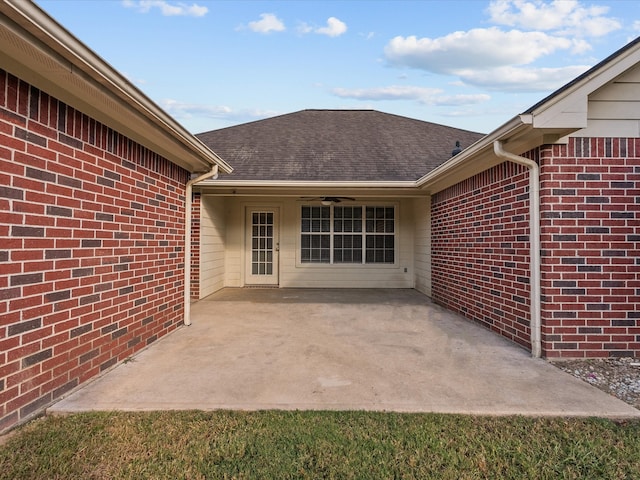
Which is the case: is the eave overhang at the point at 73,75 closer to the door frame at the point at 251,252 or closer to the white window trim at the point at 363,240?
the door frame at the point at 251,252

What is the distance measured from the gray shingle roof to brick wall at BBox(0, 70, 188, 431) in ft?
13.2

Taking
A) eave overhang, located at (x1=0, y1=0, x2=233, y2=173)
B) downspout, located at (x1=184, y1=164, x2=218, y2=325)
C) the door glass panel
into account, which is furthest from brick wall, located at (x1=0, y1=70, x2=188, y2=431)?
the door glass panel

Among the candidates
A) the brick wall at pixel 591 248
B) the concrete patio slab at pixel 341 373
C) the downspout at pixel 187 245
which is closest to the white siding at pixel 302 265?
the concrete patio slab at pixel 341 373

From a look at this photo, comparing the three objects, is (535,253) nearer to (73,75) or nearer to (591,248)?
(591,248)

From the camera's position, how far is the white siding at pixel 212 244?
7.66 metres

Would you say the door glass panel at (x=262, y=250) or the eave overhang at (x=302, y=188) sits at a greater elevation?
the eave overhang at (x=302, y=188)

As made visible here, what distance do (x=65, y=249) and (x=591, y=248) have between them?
552cm

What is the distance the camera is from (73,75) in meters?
2.52

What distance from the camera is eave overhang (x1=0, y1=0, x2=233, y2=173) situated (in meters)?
2.00

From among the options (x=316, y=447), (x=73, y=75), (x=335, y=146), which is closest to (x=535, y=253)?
(x=316, y=447)

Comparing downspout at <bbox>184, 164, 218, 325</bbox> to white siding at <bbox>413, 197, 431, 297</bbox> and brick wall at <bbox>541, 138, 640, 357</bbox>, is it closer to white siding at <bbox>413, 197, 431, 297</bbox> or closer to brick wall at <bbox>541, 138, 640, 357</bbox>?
brick wall at <bbox>541, 138, 640, 357</bbox>

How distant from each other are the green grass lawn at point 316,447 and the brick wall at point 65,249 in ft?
1.80

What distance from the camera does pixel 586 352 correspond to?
12.5 ft

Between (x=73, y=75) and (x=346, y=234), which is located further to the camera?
(x=346, y=234)
